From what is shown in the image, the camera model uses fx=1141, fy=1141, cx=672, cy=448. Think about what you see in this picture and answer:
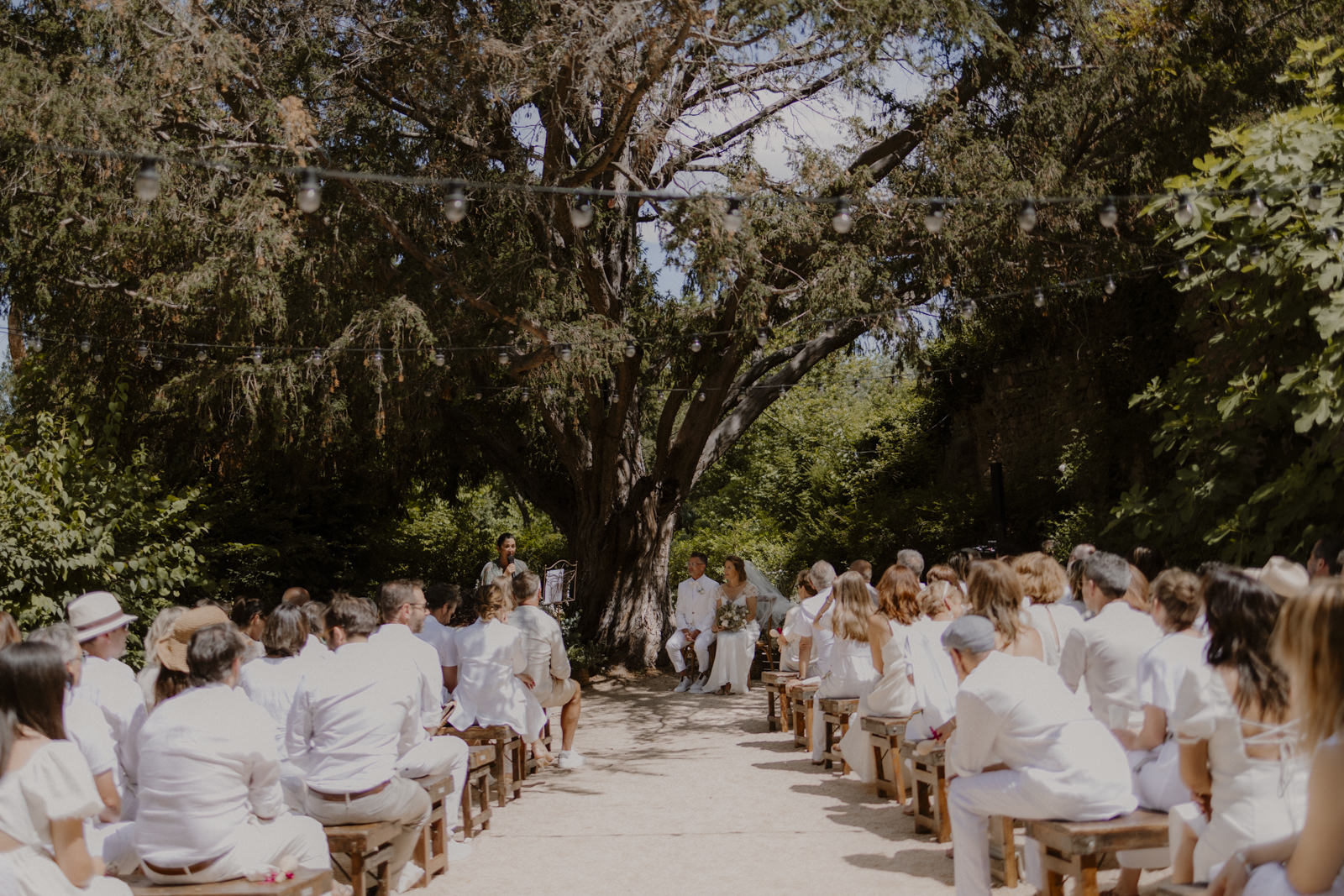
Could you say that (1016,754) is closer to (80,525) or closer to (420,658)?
(420,658)

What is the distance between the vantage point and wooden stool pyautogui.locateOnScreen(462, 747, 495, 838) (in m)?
6.80

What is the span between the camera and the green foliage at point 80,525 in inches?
352

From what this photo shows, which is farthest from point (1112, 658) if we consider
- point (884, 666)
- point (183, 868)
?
point (183, 868)

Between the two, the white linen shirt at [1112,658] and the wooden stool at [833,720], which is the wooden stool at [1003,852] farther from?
the wooden stool at [833,720]

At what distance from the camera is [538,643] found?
830 cm

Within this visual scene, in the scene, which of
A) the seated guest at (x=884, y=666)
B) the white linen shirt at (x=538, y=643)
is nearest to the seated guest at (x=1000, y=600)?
the seated guest at (x=884, y=666)

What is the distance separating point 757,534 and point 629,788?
14.8 metres

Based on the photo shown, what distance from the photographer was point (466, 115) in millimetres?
10602

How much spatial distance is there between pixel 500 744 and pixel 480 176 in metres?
6.13

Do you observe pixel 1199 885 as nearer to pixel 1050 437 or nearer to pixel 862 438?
pixel 1050 437

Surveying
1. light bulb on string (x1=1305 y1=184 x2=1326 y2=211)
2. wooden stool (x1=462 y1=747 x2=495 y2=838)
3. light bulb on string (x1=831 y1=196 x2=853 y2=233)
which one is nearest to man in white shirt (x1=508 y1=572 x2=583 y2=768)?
wooden stool (x1=462 y1=747 x2=495 y2=838)

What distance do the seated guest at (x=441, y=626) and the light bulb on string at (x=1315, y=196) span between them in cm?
652

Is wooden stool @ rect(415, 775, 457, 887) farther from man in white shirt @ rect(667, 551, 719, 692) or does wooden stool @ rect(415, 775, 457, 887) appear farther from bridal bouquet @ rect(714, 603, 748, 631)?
man in white shirt @ rect(667, 551, 719, 692)

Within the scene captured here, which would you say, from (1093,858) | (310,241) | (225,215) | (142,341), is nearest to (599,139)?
(310,241)
